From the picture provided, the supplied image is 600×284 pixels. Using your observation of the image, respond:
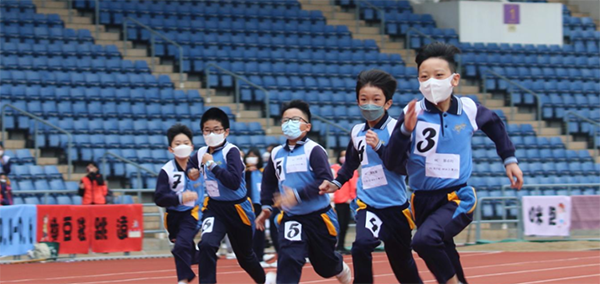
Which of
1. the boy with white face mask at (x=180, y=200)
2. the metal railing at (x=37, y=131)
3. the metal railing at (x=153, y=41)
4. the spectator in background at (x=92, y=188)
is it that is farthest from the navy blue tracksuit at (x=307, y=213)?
the metal railing at (x=153, y=41)

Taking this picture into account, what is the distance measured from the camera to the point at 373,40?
91.0ft

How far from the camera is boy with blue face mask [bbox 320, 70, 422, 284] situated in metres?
7.89

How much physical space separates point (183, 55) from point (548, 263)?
12.1 metres

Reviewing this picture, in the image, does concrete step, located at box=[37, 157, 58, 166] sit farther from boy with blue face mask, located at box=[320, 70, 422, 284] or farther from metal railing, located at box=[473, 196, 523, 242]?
boy with blue face mask, located at box=[320, 70, 422, 284]

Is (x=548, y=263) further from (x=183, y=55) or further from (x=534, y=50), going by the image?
(x=534, y=50)

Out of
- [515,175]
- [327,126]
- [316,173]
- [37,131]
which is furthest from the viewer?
[327,126]

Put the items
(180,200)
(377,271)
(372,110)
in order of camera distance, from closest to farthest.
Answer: (372,110) → (180,200) → (377,271)

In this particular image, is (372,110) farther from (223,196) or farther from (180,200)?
(180,200)

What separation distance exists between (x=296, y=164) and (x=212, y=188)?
1.45 metres

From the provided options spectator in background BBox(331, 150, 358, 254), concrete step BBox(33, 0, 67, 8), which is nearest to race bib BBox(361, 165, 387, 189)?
spectator in background BBox(331, 150, 358, 254)

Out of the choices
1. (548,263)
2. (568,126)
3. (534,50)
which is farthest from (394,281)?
(534,50)

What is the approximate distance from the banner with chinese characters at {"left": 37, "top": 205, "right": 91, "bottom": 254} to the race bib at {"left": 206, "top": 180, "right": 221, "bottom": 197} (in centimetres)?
702

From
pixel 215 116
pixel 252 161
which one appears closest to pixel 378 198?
pixel 215 116

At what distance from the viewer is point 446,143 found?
706 cm
